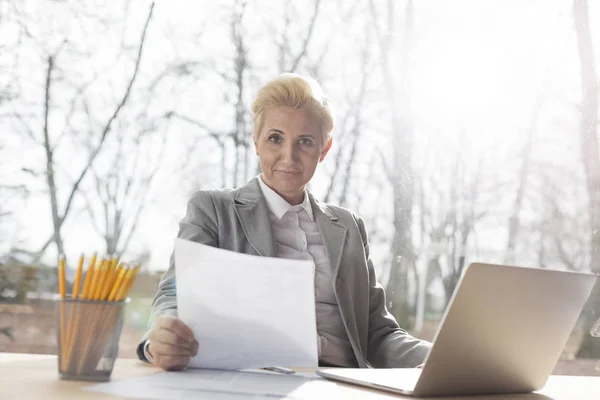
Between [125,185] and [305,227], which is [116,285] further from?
[125,185]

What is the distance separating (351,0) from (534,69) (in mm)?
754

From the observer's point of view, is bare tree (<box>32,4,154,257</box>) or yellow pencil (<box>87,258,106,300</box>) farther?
bare tree (<box>32,4,154,257</box>)

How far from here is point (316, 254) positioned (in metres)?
1.83

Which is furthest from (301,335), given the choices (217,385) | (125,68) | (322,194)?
(125,68)

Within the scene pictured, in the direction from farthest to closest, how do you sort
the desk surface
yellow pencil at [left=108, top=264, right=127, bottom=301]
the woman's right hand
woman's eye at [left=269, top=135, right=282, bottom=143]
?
woman's eye at [left=269, top=135, right=282, bottom=143] < the woman's right hand < yellow pencil at [left=108, top=264, right=127, bottom=301] < the desk surface

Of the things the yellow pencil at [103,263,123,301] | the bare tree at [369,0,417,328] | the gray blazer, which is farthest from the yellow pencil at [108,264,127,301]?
the bare tree at [369,0,417,328]

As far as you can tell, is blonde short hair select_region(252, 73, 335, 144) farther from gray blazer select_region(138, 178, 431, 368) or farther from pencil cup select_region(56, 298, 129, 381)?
pencil cup select_region(56, 298, 129, 381)

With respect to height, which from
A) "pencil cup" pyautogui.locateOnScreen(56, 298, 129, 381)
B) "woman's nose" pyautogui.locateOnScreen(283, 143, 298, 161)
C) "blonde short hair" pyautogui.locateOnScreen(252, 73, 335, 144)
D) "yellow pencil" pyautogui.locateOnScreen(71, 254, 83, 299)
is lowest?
"pencil cup" pyautogui.locateOnScreen(56, 298, 129, 381)

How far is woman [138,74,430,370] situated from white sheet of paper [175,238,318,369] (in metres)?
0.59

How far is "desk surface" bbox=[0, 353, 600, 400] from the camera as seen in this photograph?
85 centimetres

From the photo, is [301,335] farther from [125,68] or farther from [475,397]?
[125,68]

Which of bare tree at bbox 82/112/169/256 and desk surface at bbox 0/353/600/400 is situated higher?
bare tree at bbox 82/112/169/256

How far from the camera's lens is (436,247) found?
2.82m

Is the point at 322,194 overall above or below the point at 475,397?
above
